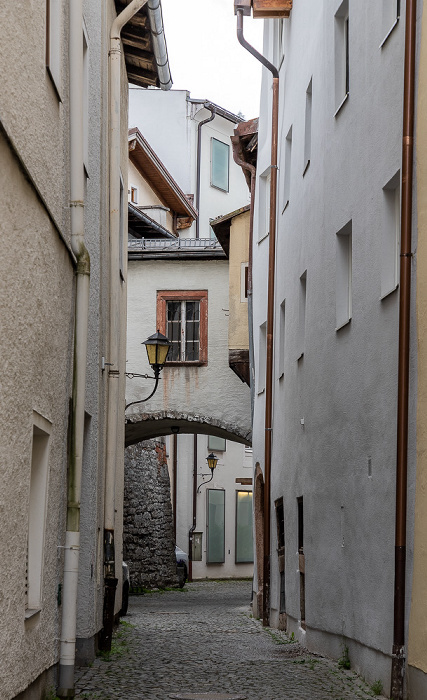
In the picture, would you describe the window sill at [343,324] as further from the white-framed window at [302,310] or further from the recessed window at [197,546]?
the recessed window at [197,546]

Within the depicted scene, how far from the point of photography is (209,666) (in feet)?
34.7

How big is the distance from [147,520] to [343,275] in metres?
17.0

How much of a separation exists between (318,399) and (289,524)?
3.03 meters

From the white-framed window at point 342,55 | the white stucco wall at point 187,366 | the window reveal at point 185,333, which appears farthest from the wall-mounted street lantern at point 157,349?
the white-framed window at point 342,55

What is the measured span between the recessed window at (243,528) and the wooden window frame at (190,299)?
1413 cm

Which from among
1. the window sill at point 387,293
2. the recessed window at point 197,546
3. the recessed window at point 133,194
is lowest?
the recessed window at point 197,546

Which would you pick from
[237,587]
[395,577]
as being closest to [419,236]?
[395,577]

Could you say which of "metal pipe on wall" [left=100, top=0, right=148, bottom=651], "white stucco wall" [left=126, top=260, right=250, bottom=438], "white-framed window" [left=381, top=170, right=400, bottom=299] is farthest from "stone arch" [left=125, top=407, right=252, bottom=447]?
"white-framed window" [left=381, top=170, right=400, bottom=299]

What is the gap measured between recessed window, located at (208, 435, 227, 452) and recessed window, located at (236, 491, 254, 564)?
1.55 metres

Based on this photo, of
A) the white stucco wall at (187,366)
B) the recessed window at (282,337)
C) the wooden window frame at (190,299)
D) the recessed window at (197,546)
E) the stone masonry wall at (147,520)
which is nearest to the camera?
the recessed window at (282,337)

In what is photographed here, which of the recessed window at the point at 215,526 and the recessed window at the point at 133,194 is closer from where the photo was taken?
the recessed window at the point at 133,194

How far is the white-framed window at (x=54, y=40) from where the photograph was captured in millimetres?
7352

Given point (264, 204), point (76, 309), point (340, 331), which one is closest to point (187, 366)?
point (264, 204)

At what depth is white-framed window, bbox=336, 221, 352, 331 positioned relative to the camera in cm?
1115
